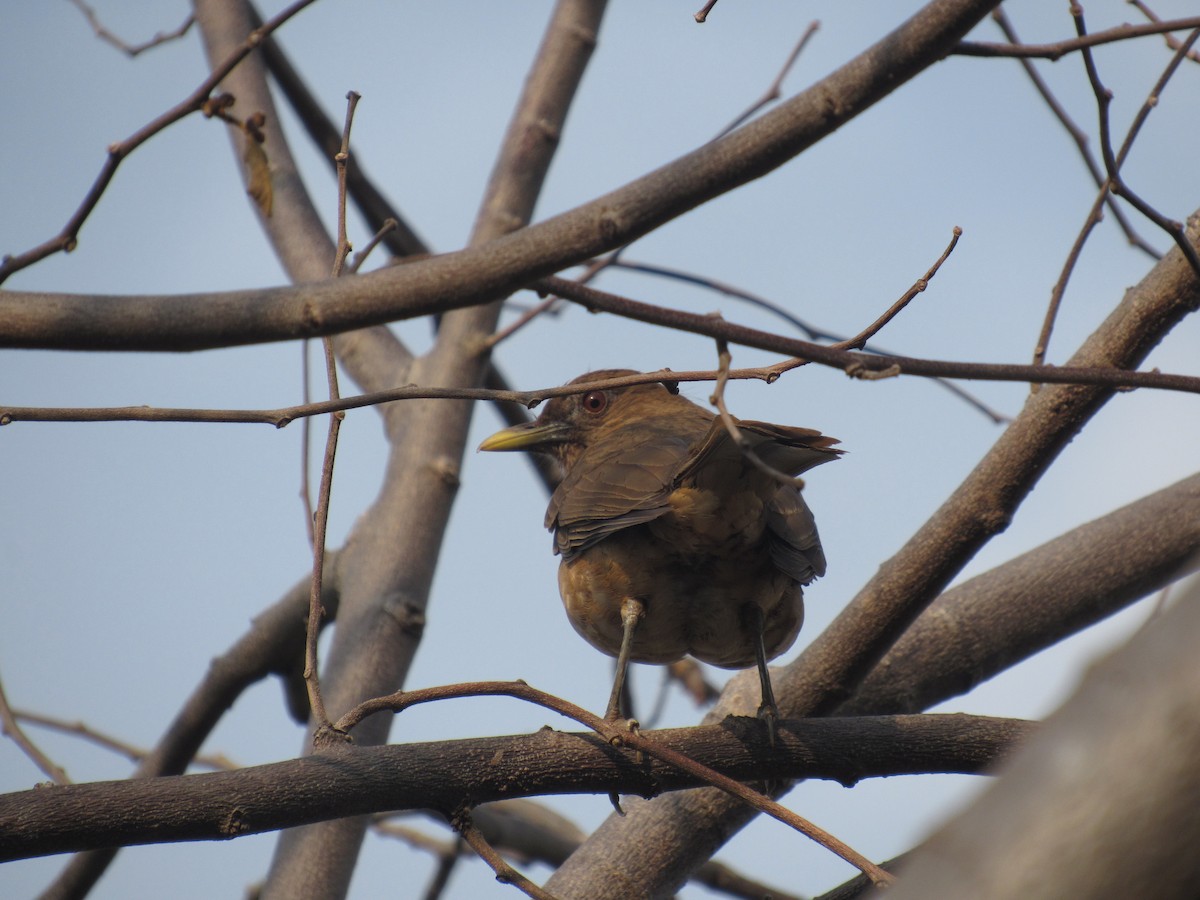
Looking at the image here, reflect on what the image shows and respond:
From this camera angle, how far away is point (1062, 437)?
336 centimetres

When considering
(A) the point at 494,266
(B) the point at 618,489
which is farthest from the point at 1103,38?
(B) the point at 618,489

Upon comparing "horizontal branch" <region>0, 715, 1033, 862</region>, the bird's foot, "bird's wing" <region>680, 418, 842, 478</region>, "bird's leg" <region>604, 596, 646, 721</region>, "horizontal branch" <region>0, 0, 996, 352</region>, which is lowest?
"horizontal branch" <region>0, 715, 1033, 862</region>

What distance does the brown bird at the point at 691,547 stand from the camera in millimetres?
3660

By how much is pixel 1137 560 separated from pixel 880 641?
1.22m

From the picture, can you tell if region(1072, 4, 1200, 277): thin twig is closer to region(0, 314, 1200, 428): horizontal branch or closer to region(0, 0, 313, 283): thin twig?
region(0, 314, 1200, 428): horizontal branch

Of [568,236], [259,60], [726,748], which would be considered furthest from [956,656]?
[259,60]

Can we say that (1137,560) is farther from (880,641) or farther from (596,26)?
(596,26)

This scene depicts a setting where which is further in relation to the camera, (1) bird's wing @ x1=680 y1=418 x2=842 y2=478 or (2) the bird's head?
(2) the bird's head

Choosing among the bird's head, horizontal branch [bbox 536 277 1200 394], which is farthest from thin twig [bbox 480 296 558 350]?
horizontal branch [bbox 536 277 1200 394]

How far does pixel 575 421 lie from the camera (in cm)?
551

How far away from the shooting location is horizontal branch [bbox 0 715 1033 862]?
239 cm

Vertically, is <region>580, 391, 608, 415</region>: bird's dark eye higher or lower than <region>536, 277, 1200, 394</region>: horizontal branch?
higher

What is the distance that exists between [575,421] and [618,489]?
1.53 meters

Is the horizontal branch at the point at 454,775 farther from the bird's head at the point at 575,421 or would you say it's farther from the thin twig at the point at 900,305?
the bird's head at the point at 575,421
